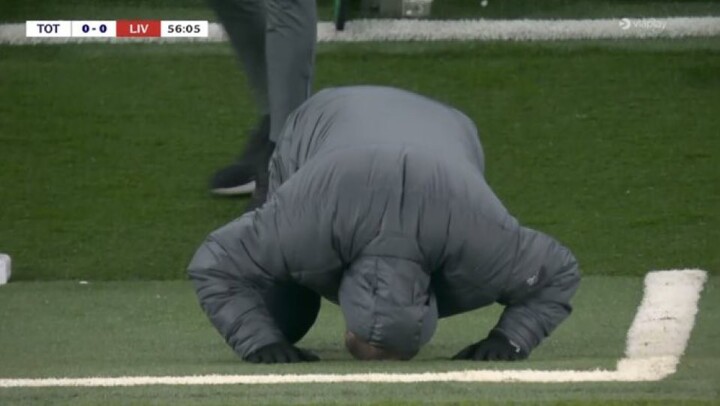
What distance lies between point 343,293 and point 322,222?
15cm

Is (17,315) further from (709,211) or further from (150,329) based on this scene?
(709,211)

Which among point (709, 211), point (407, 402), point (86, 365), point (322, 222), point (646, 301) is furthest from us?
point (709, 211)

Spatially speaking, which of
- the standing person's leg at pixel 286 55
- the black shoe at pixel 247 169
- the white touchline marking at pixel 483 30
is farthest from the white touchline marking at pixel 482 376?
the white touchline marking at pixel 483 30

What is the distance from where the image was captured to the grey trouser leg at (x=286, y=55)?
537 cm

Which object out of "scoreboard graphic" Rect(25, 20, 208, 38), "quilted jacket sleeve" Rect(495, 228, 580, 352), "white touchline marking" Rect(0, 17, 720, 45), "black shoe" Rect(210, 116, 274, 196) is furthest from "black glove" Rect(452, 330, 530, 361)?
"scoreboard graphic" Rect(25, 20, 208, 38)

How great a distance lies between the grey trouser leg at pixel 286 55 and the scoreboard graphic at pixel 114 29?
3143mm

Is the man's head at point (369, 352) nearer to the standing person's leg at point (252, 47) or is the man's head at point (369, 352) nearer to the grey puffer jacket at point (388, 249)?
the grey puffer jacket at point (388, 249)

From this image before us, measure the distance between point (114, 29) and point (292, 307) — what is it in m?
4.30

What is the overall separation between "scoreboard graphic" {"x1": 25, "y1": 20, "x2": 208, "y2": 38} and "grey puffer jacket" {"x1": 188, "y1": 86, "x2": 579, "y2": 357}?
4254 mm

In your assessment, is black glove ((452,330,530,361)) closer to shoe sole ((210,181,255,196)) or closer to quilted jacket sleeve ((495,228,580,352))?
quilted jacket sleeve ((495,228,580,352))

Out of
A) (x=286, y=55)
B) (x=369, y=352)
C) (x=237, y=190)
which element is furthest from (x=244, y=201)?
(x=369, y=352)

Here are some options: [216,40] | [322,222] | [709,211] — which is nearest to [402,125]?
[322,222]

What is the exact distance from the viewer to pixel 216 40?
854 cm

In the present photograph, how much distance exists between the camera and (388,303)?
3.90 m
